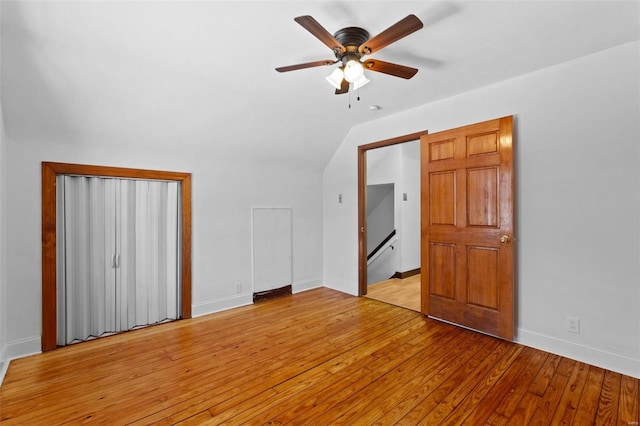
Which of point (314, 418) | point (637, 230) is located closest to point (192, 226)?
point (314, 418)

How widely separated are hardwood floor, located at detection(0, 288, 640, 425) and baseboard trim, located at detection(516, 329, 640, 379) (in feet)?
0.24

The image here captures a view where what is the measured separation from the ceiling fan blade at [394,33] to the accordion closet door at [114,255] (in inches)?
109

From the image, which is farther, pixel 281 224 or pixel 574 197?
pixel 281 224

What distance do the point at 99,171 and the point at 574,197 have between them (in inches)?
179

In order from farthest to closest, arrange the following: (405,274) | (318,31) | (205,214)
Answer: (405,274) < (205,214) < (318,31)

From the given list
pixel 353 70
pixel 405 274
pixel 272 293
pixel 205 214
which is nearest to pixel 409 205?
pixel 405 274

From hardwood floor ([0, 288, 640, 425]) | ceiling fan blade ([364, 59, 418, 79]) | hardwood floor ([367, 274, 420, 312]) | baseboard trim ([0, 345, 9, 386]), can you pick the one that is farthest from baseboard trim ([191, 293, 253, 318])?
ceiling fan blade ([364, 59, 418, 79])

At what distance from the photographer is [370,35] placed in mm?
2156

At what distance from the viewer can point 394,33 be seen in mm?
1787

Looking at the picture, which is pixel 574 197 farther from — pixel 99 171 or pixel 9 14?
pixel 99 171

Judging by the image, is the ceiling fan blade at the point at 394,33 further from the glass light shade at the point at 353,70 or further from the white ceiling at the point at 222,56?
the white ceiling at the point at 222,56

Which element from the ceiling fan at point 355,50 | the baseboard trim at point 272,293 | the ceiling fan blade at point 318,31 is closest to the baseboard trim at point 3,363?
the baseboard trim at point 272,293

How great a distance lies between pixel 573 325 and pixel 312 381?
2.32 meters

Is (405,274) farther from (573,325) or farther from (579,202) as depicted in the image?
(579,202)
